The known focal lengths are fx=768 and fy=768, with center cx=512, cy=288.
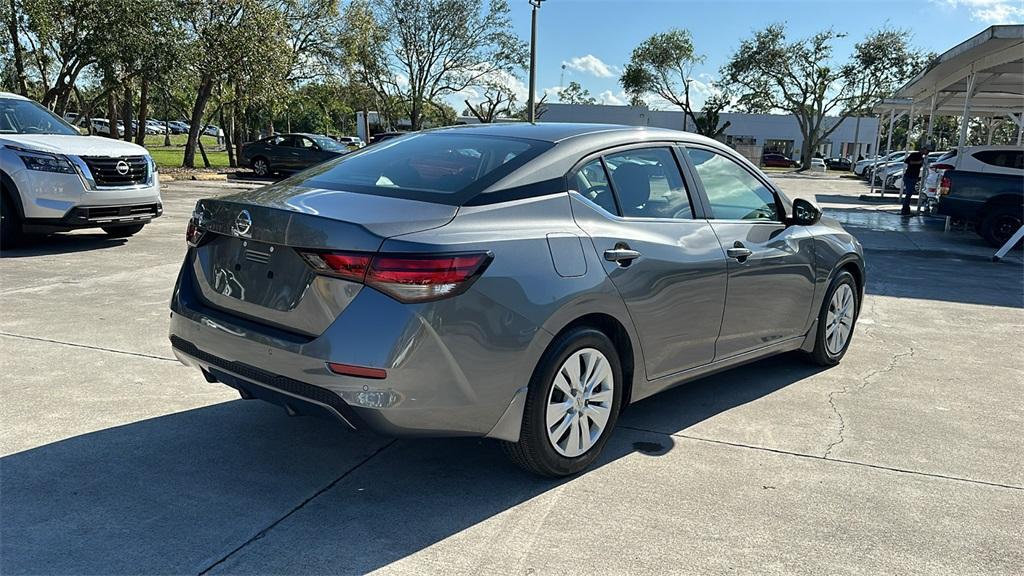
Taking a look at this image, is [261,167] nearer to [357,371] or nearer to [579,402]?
[579,402]

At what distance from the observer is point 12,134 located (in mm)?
9250

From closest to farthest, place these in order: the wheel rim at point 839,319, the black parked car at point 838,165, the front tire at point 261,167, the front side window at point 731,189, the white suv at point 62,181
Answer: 1. the front side window at point 731,189
2. the wheel rim at point 839,319
3. the white suv at point 62,181
4. the front tire at point 261,167
5. the black parked car at point 838,165

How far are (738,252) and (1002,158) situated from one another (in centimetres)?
1299

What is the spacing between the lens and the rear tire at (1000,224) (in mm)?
13781

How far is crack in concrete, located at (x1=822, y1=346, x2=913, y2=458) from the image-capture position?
4258 millimetres

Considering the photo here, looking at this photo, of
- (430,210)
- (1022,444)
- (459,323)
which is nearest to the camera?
(459,323)

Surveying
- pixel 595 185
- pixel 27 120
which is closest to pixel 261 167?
pixel 27 120

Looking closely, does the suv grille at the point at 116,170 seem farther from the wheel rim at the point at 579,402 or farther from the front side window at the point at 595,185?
the wheel rim at the point at 579,402

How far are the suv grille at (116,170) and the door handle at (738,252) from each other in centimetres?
781

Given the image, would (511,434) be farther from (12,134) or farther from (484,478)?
(12,134)

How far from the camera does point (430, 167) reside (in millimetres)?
3770

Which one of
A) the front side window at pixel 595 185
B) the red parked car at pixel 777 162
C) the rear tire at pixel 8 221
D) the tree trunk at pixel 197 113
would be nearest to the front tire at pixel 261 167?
the tree trunk at pixel 197 113

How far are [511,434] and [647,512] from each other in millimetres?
691

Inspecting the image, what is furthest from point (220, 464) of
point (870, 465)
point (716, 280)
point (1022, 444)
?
point (1022, 444)
